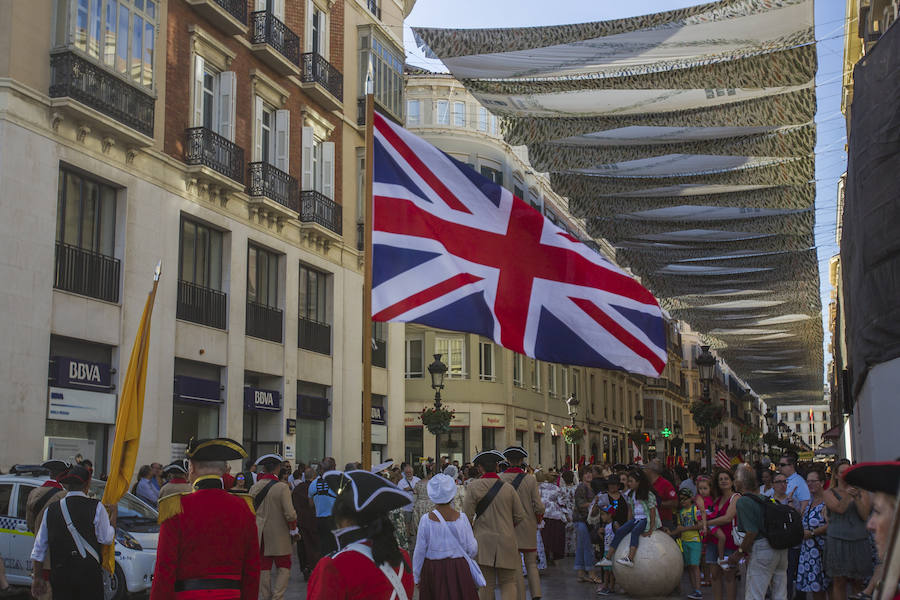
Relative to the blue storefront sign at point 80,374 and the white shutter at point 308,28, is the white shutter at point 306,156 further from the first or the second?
the blue storefront sign at point 80,374

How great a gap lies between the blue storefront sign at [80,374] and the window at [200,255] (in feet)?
12.8

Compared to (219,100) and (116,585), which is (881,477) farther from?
(219,100)

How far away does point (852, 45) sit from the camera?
1073 inches

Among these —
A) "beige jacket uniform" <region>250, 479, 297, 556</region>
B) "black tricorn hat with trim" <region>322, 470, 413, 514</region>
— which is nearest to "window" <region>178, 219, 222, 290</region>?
"beige jacket uniform" <region>250, 479, 297, 556</region>

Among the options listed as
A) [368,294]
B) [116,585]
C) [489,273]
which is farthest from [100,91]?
[368,294]

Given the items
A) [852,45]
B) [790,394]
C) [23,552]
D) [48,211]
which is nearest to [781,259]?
[852,45]

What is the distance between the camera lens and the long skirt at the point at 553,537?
1983 centimetres

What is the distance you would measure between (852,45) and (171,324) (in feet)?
61.5

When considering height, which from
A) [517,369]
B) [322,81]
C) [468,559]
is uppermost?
[322,81]

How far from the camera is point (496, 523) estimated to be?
34.7 feet

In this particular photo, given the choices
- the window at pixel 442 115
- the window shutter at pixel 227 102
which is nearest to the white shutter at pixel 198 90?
the window shutter at pixel 227 102

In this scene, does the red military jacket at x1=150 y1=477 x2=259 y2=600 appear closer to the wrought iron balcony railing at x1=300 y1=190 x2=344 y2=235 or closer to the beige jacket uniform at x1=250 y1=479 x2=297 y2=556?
the beige jacket uniform at x1=250 y1=479 x2=297 y2=556

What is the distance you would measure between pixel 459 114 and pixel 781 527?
132 feet

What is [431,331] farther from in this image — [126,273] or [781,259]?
[126,273]
